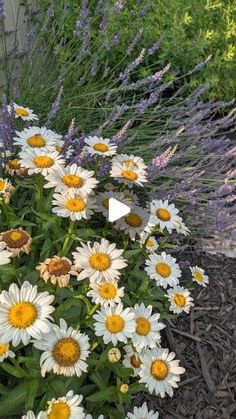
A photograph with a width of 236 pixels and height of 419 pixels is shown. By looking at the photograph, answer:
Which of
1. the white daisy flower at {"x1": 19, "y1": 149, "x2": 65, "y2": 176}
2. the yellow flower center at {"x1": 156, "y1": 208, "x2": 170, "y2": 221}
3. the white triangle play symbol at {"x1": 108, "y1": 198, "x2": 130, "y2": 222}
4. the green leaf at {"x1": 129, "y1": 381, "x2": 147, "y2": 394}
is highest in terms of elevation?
the white daisy flower at {"x1": 19, "y1": 149, "x2": 65, "y2": 176}

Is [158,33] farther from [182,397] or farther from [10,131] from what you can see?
[182,397]

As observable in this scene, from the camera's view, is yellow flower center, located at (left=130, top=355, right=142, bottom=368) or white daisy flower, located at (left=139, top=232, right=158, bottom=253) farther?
white daisy flower, located at (left=139, top=232, right=158, bottom=253)

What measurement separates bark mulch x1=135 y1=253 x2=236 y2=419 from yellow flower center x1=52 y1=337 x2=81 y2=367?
0.63 metres

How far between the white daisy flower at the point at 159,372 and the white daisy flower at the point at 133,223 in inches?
17.0

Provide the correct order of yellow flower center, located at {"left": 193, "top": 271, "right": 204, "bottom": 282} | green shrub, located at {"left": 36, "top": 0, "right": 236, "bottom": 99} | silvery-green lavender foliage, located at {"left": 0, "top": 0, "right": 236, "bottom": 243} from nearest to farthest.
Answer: yellow flower center, located at {"left": 193, "top": 271, "right": 204, "bottom": 282}
silvery-green lavender foliage, located at {"left": 0, "top": 0, "right": 236, "bottom": 243}
green shrub, located at {"left": 36, "top": 0, "right": 236, "bottom": 99}

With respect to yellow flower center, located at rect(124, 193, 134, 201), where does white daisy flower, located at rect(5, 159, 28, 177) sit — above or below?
above

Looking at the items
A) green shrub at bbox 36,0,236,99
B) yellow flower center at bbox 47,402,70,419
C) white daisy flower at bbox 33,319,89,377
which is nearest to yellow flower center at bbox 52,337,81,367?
white daisy flower at bbox 33,319,89,377

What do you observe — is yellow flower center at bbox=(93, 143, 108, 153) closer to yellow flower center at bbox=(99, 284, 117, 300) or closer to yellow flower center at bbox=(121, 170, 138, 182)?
yellow flower center at bbox=(121, 170, 138, 182)

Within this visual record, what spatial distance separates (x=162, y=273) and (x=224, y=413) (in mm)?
668

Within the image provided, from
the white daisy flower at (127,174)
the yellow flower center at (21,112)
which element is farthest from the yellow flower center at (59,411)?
Answer: the yellow flower center at (21,112)

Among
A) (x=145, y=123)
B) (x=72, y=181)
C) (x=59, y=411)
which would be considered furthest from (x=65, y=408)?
(x=145, y=123)

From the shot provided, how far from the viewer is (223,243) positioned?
310 cm

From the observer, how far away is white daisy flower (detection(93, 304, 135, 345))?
1.65 m

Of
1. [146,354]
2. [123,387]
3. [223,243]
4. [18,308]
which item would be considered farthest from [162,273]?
[223,243]
